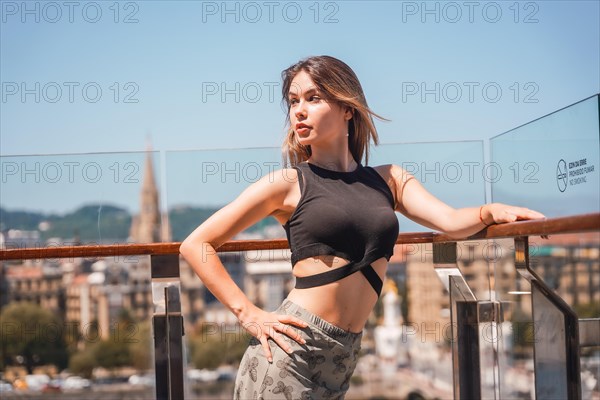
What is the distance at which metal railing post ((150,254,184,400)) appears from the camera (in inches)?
109

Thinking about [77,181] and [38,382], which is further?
[38,382]

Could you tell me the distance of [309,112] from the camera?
8.05ft

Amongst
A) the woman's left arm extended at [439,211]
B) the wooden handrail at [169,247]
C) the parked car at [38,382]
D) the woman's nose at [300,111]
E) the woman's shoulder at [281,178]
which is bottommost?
the parked car at [38,382]

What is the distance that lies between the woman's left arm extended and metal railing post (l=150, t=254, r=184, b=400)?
733 millimetres

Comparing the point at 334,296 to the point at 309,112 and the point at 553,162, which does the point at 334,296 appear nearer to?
the point at 309,112

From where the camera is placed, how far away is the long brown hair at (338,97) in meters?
2.45

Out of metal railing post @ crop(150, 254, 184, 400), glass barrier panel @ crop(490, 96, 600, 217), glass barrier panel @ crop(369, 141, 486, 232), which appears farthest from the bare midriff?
glass barrier panel @ crop(490, 96, 600, 217)

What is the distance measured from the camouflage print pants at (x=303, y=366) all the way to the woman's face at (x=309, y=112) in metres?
0.46

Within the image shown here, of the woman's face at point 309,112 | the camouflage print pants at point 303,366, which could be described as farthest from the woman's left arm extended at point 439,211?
the camouflage print pants at point 303,366

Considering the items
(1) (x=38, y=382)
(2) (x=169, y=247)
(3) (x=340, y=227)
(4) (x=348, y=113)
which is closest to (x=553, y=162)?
(4) (x=348, y=113)

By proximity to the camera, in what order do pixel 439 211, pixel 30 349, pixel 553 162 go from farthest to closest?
pixel 30 349 → pixel 553 162 → pixel 439 211

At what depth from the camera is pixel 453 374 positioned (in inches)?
120

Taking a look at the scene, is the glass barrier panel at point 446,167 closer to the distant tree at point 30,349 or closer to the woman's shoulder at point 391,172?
the woman's shoulder at point 391,172

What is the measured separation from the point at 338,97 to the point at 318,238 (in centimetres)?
40
